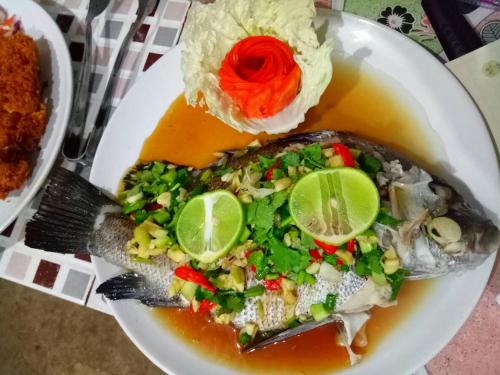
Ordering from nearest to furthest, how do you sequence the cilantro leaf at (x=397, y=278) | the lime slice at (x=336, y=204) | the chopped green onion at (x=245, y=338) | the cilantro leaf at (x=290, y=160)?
the lime slice at (x=336, y=204) < the cilantro leaf at (x=397, y=278) < the cilantro leaf at (x=290, y=160) < the chopped green onion at (x=245, y=338)

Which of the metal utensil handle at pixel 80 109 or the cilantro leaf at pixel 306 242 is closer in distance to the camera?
the cilantro leaf at pixel 306 242

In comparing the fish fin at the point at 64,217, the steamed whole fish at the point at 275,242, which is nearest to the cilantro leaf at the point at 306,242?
the steamed whole fish at the point at 275,242

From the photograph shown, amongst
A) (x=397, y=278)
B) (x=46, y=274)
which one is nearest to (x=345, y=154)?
(x=397, y=278)

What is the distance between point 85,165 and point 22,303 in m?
0.74

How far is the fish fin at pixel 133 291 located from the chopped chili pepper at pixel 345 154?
2.65ft

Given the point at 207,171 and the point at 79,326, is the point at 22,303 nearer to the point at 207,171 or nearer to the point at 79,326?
the point at 79,326

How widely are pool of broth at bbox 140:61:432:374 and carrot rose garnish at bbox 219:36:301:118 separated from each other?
26 centimetres

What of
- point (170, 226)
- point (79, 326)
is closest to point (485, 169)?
point (170, 226)

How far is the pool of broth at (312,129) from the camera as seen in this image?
5.69 feet

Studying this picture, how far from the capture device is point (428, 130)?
1.85m

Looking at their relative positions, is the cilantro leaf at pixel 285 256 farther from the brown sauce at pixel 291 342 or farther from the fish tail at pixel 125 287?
the fish tail at pixel 125 287

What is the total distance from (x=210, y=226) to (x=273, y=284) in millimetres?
309

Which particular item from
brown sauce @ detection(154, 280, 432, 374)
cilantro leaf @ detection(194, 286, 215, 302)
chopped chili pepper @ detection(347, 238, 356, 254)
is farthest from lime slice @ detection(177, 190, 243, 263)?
brown sauce @ detection(154, 280, 432, 374)

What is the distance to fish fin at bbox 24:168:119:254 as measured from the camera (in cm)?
176
